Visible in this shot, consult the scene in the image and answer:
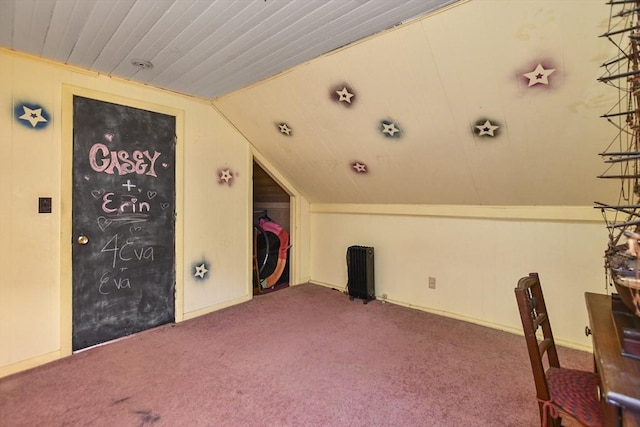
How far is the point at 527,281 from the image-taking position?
129cm

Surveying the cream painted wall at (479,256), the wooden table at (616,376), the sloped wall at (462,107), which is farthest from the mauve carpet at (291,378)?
the sloped wall at (462,107)

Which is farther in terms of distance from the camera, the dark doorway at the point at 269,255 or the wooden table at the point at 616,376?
the dark doorway at the point at 269,255

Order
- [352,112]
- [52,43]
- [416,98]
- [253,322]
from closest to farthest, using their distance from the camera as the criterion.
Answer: [52,43] < [416,98] < [352,112] < [253,322]

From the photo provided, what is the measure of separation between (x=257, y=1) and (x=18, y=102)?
6.01 feet

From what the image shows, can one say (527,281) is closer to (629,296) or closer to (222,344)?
(629,296)

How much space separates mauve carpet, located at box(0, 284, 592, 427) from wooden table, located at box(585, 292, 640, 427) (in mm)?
892

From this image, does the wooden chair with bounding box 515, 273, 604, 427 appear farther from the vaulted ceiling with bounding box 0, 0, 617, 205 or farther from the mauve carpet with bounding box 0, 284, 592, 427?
the vaulted ceiling with bounding box 0, 0, 617, 205

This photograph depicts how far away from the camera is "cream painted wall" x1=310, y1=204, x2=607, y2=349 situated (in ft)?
8.05

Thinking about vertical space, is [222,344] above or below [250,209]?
below

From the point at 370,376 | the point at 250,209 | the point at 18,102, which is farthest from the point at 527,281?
the point at 18,102

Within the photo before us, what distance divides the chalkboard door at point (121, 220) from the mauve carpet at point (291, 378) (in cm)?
24

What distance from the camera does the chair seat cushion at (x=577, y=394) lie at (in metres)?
1.05

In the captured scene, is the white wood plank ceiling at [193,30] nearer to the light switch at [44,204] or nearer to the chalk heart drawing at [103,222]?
the light switch at [44,204]

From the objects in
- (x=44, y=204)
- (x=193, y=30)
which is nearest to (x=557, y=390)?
(x=193, y=30)
